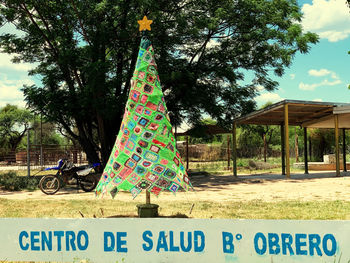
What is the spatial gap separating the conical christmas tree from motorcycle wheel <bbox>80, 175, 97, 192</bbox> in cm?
708

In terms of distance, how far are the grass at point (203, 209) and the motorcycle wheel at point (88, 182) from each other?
9.28 feet

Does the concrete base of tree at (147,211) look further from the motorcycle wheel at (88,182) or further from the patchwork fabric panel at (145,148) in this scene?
the motorcycle wheel at (88,182)

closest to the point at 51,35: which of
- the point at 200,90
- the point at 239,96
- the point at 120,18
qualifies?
the point at 120,18

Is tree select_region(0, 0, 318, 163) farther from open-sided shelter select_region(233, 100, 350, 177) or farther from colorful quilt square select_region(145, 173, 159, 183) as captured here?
colorful quilt square select_region(145, 173, 159, 183)

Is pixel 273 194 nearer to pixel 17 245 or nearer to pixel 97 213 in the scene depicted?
pixel 97 213

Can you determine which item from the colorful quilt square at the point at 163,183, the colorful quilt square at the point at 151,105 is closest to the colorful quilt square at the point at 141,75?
the colorful quilt square at the point at 151,105

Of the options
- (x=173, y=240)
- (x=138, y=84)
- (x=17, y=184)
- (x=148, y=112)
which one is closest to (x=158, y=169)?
(x=148, y=112)

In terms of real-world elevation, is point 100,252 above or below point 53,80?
below

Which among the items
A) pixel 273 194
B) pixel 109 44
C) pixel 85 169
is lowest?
pixel 273 194

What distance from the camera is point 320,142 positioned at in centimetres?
3142

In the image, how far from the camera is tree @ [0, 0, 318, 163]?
1558 cm

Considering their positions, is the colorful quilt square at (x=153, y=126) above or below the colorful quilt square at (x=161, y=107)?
below

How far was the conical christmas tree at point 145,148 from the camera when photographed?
18.4ft

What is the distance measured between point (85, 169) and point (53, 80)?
6737 millimetres
